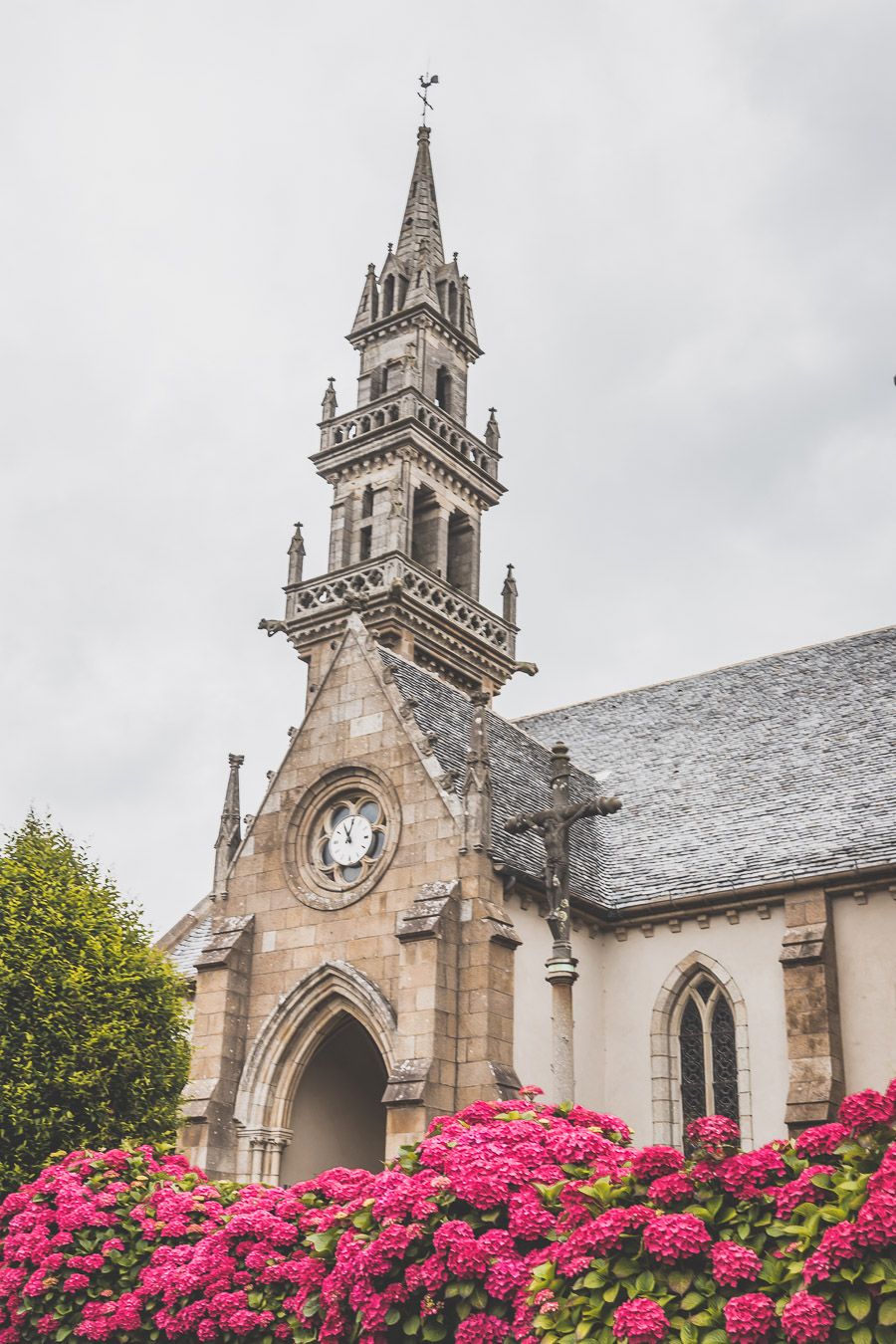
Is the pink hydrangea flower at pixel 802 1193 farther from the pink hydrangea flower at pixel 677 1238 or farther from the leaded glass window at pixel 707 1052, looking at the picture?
the leaded glass window at pixel 707 1052

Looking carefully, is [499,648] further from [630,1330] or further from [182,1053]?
[630,1330]

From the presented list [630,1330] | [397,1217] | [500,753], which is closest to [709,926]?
[500,753]

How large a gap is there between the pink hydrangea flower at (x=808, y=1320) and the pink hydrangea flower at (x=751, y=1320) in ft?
0.53

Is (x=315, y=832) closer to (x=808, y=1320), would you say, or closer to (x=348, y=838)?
(x=348, y=838)

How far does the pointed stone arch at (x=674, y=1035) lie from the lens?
19812 mm

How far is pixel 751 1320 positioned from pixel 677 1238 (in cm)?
67

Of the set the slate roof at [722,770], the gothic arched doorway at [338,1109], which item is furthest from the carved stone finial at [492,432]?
the gothic arched doorway at [338,1109]

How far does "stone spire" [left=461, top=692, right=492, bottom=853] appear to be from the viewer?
19312 millimetres

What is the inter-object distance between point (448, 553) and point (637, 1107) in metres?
18.8

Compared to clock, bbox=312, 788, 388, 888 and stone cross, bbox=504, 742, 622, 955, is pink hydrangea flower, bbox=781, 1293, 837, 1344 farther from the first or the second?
clock, bbox=312, 788, 388, 888

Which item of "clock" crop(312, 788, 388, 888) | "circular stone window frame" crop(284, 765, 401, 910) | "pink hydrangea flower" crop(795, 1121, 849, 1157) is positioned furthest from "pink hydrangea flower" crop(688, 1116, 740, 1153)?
"clock" crop(312, 788, 388, 888)

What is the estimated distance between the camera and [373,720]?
21328 mm

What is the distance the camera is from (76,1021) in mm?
14219

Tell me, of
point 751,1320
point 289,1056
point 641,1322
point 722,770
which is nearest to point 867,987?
point 722,770
